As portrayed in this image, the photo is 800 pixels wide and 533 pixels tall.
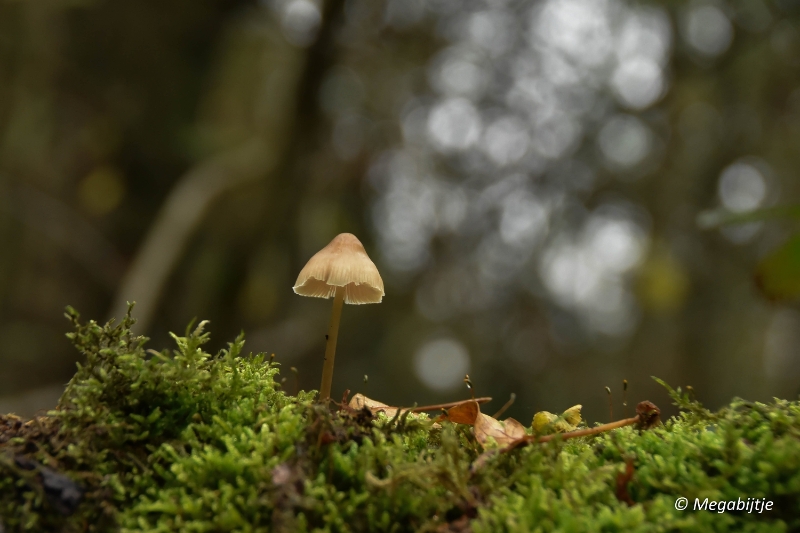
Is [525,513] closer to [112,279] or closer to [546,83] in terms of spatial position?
[112,279]

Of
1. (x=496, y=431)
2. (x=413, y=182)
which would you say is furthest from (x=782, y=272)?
(x=413, y=182)

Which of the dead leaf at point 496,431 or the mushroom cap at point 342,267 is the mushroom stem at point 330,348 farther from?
the dead leaf at point 496,431

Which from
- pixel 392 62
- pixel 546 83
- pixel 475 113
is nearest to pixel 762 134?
pixel 546 83

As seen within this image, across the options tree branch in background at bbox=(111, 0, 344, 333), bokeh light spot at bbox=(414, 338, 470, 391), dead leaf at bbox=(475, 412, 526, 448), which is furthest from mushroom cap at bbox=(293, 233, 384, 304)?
bokeh light spot at bbox=(414, 338, 470, 391)

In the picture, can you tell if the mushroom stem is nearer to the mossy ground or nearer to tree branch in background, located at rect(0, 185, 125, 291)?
the mossy ground

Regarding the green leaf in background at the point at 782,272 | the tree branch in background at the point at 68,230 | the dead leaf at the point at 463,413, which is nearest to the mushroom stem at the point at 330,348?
the dead leaf at the point at 463,413

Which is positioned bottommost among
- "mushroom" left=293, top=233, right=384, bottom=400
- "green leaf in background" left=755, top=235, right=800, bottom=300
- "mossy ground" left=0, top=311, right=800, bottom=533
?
"mossy ground" left=0, top=311, right=800, bottom=533

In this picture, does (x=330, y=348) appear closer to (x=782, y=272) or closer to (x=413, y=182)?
(x=782, y=272)
